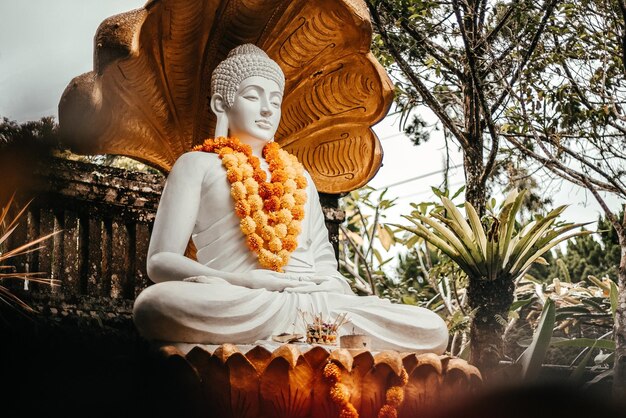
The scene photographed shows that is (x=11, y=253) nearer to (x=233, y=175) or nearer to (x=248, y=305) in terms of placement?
(x=233, y=175)

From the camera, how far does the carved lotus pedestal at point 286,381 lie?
13.1 feet

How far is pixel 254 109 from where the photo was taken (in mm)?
5176

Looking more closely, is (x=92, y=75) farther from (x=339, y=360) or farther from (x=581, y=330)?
(x=581, y=330)

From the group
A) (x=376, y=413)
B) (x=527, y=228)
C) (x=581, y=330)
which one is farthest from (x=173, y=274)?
(x=581, y=330)

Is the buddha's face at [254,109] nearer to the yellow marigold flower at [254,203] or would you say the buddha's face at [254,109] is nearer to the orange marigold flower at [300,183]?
the orange marigold flower at [300,183]

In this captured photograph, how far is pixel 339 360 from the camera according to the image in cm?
405

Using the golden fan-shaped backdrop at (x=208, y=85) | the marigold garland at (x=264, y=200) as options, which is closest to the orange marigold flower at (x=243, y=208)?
the marigold garland at (x=264, y=200)

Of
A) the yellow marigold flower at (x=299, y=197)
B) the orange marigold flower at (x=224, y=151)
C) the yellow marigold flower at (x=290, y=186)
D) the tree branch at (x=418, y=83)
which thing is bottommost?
the yellow marigold flower at (x=299, y=197)

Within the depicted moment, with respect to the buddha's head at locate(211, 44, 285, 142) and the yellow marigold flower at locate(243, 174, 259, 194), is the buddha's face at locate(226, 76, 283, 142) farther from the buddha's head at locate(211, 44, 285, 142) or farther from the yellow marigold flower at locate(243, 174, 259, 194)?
the yellow marigold flower at locate(243, 174, 259, 194)

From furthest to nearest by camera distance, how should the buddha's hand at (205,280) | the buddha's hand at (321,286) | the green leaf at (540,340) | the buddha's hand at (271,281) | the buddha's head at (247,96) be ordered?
1. the green leaf at (540,340)
2. the buddha's head at (247,96)
3. the buddha's hand at (321,286)
4. the buddha's hand at (271,281)
5. the buddha's hand at (205,280)

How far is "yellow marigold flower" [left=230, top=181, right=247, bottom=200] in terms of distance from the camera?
4.90 meters

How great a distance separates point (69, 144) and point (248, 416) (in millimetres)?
2148

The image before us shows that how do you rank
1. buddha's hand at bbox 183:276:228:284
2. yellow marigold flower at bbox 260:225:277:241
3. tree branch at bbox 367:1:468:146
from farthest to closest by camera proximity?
tree branch at bbox 367:1:468:146, yellow marigold flower at bbox 260:225:277:241, buddha's hand at bbox 183:276:228:284

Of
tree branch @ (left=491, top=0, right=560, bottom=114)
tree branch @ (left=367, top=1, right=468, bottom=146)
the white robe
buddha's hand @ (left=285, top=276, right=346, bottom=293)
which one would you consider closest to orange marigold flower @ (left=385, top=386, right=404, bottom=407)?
the white robe
